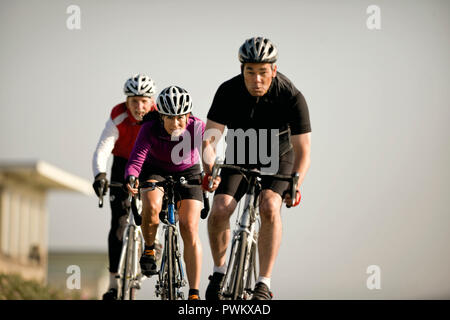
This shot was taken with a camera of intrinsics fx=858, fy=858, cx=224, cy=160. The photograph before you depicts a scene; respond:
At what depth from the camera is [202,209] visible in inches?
393

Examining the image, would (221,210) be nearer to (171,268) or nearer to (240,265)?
(240,265)

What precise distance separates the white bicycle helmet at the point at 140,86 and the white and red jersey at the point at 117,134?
0.30 meters

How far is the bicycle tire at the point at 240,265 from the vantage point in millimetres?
8367

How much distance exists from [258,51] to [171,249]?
2703mm

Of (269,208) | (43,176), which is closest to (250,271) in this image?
(269,208)

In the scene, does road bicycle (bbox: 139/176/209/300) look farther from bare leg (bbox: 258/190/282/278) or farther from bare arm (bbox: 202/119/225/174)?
bare leg (bbox: 258/190/282/278)

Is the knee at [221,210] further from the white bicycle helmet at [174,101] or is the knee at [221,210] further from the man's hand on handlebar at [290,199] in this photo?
the white bicycle helmet at [174,101]

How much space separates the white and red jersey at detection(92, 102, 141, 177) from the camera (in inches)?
437

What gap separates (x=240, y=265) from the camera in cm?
840

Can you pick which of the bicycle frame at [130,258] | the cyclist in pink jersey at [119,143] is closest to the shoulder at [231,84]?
the cyclist in pink jersey at [119,143]

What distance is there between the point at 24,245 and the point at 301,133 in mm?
47931

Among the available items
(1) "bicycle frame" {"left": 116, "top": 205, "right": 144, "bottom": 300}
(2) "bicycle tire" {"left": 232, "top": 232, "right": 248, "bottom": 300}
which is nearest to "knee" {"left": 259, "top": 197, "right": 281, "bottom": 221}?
(2) "bicycle tire" {"left": 232, "top": 232, "right": 248, "bottom": 300}

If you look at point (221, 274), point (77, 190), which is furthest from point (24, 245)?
point (221, 274)

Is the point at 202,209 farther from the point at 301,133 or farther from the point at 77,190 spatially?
the point at 77,190
